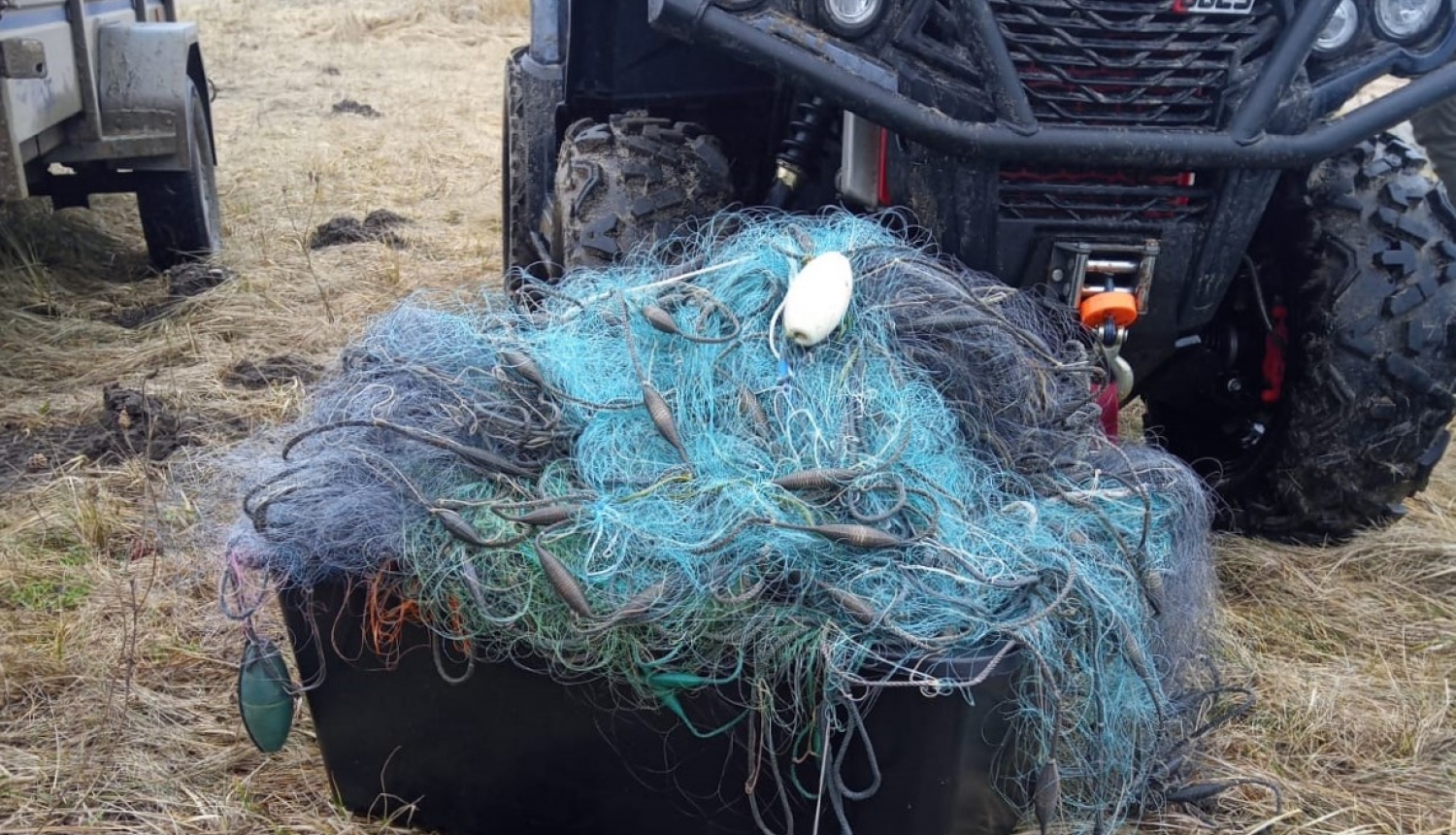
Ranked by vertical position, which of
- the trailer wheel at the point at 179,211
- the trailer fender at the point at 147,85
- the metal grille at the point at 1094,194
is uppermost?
the metal grille at the point at 1094,194

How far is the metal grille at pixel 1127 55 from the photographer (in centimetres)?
216

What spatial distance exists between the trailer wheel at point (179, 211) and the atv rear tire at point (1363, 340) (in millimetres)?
4116

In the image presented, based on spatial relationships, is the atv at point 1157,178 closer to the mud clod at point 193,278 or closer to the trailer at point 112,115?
the trailer at point 112,115

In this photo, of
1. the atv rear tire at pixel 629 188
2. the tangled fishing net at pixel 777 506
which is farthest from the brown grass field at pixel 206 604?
the atv rear tire at pixel 629 188

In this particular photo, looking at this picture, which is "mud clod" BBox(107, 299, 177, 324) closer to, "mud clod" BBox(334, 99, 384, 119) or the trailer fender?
the trailer fender

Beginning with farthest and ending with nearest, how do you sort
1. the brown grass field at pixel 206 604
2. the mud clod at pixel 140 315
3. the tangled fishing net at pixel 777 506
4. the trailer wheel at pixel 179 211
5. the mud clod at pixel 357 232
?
the mud clod at pixel 357 232
the trailer wheel at pixel 179 211
the mud clod at pixel 140 315
the brown grass field at pixel 206 604
the tangled fishing net at pixel 777 506

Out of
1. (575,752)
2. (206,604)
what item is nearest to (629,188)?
(206,604)

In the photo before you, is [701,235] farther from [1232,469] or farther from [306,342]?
[306,342]

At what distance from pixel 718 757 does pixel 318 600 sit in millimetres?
587

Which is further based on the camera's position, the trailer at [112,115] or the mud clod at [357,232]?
the mud clod at [357,232]

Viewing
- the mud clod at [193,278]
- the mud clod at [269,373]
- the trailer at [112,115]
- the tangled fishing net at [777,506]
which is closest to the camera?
the tangled fishing net at [777,506]

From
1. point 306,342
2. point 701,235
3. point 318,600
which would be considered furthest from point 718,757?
point 306,342

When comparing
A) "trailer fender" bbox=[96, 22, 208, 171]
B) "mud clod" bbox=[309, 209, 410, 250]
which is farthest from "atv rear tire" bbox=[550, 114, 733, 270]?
"mud clod" bbox=[309, 209, 410, 250]

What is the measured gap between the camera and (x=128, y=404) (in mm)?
3617
